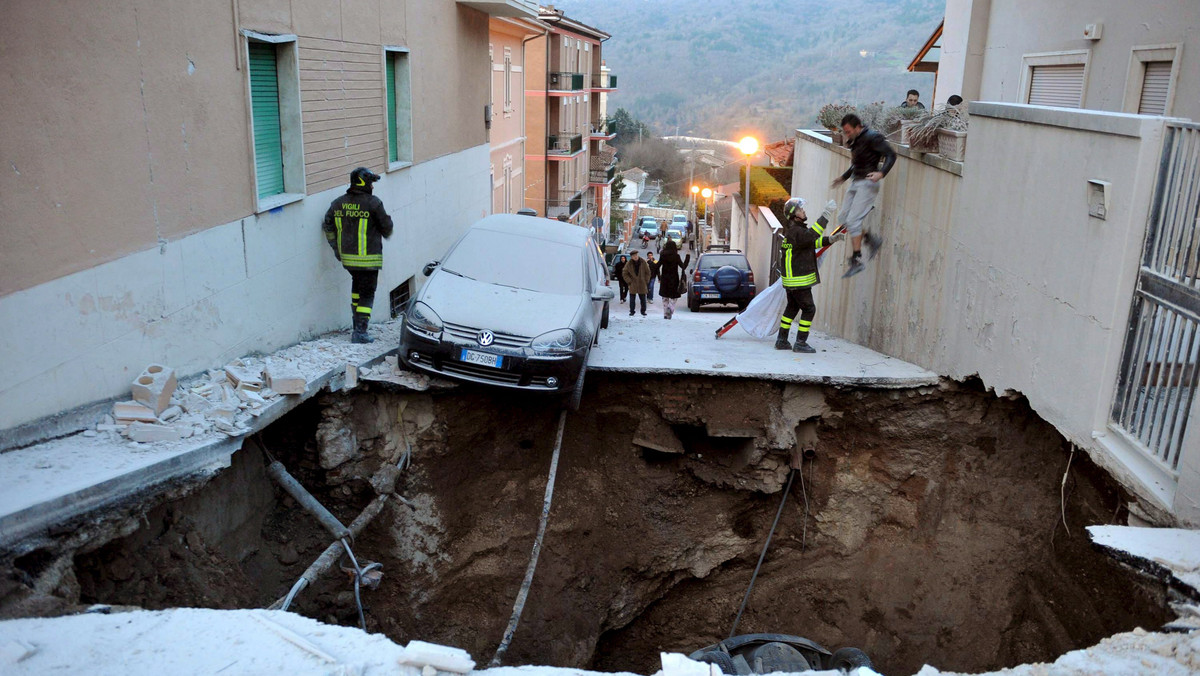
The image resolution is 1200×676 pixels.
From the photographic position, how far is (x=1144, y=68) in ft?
30.0

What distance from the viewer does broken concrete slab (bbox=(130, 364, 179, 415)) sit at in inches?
243

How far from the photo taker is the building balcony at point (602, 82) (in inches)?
1702

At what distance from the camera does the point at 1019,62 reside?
1226 centimetres

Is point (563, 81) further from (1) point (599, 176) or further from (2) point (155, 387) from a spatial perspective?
(2) point (155, 387)

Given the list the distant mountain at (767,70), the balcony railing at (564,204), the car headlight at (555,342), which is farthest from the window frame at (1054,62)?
the distant mountain at (767,70)

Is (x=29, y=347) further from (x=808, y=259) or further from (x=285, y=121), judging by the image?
(x=808, y=259)

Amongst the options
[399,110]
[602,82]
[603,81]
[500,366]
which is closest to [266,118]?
[500,366]

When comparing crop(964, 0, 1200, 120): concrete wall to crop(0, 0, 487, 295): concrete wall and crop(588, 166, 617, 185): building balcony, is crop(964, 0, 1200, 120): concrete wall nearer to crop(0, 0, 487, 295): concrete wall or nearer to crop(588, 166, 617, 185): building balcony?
crop(0, 0, 487, 295): concrete wall

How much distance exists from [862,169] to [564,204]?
1004 inches

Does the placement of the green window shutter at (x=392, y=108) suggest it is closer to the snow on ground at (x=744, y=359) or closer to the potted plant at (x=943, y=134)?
the snow on ground at (x=744, y=359)

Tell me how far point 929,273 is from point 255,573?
23.4ft

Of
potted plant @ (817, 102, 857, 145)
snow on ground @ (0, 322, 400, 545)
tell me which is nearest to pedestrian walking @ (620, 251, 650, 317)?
potted plant @ (817, 102, 857, 145)

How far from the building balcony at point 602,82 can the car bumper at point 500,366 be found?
36.3 m

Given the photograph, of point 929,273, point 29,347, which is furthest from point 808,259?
point 29,347
